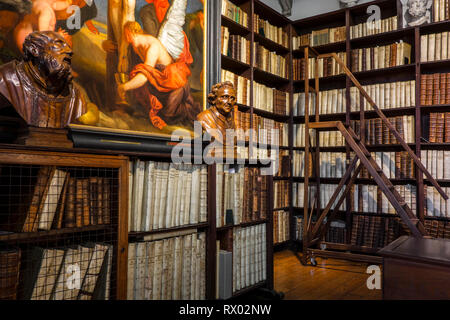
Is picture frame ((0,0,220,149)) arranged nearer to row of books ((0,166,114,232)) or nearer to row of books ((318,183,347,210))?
row of books ((0,166,114,232))

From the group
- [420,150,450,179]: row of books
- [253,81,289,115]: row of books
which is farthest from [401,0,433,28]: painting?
[253,81,289,115]: row of books

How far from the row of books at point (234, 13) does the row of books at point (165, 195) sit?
2.14 m

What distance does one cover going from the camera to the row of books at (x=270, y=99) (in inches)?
158

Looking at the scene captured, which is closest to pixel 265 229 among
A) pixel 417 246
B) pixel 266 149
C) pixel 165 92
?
pixel 417 246

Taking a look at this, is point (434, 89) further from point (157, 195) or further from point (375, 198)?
point (157, 195)

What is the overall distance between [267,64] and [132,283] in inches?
125

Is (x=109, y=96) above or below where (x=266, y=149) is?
above

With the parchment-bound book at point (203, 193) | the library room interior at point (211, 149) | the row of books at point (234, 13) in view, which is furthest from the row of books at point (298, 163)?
the parchment-bound book at point (203, 193)

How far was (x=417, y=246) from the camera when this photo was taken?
1.71 metres

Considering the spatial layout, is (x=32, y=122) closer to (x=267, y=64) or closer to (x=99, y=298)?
(x=99, y=298)

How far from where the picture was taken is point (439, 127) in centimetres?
357
